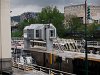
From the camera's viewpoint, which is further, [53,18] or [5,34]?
[53,18]

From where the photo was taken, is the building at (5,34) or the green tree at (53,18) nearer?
the building at (5,34)

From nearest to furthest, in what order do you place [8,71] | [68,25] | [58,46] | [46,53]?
[8,71] < [46,53] < [58,46] < [68,25]

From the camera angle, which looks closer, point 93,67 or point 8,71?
point 8,71

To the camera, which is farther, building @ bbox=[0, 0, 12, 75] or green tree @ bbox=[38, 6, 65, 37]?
green tree @ bbox=[38, 6, 65, 37]

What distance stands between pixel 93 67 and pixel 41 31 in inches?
588

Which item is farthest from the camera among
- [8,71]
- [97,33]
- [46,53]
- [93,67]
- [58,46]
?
[97,33]

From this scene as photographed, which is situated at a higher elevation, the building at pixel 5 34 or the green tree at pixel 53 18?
the green tree at pixel 53 18

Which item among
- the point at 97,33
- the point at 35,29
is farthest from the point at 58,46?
the point at 97,33

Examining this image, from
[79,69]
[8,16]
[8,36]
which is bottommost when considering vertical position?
[79,69]

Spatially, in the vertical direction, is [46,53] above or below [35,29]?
below

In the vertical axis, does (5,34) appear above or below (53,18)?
below

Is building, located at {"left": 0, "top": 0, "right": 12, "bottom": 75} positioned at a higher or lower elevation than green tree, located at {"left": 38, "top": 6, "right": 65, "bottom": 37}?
lower

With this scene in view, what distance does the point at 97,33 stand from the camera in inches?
2596

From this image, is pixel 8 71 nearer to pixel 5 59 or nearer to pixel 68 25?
pixel 5 59
